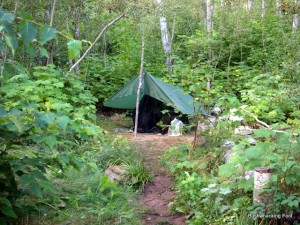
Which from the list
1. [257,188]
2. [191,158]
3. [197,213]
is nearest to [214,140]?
[191,158]

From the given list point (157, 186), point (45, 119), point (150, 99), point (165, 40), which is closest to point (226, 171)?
point (157, 186)

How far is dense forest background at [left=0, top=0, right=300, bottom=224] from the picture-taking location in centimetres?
254

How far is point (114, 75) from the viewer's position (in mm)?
10883

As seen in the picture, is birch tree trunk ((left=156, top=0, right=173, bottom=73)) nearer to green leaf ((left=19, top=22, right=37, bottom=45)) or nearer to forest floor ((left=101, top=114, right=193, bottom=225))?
forest floor ((left=101, top=114, right=193, bottom=225))

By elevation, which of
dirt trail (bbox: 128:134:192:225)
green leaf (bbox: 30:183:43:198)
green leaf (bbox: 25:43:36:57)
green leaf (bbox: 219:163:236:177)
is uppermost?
green leaf (bbox: 25:43:36:57)

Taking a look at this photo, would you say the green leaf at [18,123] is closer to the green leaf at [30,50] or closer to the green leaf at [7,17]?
the green leaf at [30,50]

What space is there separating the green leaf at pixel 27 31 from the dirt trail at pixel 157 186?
2.66 metres

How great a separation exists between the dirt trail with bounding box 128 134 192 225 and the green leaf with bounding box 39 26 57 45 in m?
2.63

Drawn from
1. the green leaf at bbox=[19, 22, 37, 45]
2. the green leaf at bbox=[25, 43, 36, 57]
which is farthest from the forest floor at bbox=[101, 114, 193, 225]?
the green leaf at bbox=[19, 22, 37, 45]

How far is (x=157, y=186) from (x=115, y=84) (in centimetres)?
598

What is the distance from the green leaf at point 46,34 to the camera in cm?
196

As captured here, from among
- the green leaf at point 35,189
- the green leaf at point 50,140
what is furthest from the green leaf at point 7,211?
the green leaf at point 50,140

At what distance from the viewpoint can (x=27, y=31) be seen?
1968 millimetres

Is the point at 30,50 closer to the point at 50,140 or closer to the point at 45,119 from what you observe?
the point at 45,119
